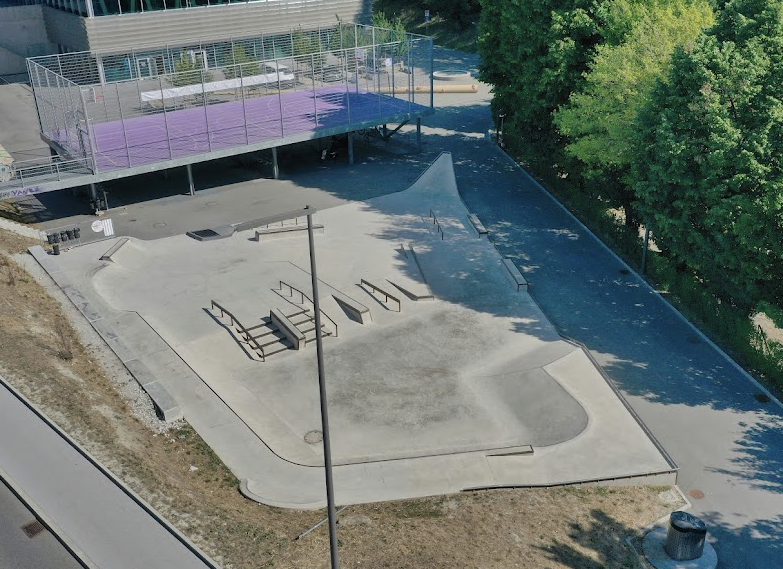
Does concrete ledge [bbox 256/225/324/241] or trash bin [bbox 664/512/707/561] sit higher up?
concrete ledge [bbox 256/225/324/241]

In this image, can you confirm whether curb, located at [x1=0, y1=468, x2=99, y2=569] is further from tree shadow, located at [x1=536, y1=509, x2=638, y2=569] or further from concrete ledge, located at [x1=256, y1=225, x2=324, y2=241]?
concrete ledge, located at [x1=256, y1=225, x2=324, y2=241]

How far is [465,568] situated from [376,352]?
12.5 metres

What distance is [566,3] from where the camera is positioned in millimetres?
43312

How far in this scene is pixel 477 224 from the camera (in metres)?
42.6

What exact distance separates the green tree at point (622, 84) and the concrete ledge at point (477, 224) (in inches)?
233

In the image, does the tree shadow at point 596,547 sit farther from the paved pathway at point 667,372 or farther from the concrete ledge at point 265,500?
the concrete ledge at point 265,500

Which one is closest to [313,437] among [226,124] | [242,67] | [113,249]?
[113,249]

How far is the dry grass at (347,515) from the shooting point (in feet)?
67.2

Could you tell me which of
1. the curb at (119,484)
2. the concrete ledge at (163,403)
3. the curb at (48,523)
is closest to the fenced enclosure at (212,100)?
the concrete ledge at (163,403)

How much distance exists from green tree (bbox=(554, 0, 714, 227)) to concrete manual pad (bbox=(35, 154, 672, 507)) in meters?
7.18

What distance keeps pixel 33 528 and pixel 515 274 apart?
23263 mm

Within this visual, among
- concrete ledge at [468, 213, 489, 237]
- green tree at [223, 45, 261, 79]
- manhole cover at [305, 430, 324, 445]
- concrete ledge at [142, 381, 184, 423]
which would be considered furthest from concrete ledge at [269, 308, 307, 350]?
green tree at [223, 45, 261, 79]

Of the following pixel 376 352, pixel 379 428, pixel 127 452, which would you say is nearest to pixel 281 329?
pixel 376 352

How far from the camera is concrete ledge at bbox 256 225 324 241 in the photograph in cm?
4062
